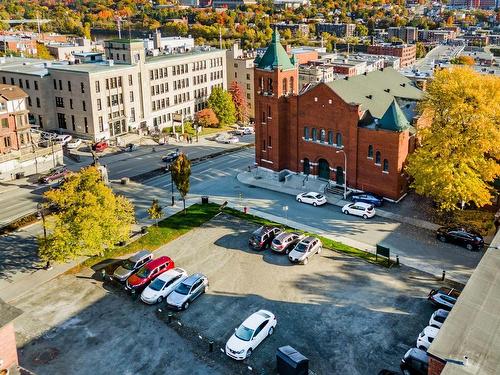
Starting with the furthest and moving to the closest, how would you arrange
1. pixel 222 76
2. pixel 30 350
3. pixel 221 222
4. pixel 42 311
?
pixel 222 76 < pixel 221 222 < pixel 42 311 < pixel 30 350

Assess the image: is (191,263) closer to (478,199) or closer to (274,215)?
(274,215)

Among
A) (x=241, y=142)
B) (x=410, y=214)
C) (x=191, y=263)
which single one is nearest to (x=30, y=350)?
(x=191, y=263)

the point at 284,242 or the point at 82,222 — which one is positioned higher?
the point at 82,222

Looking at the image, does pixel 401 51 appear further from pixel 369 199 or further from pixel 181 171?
pixel 181 171

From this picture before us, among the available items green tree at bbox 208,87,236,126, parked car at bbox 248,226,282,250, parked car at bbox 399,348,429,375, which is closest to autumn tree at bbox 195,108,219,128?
green tree at bbox 208,87,236,126

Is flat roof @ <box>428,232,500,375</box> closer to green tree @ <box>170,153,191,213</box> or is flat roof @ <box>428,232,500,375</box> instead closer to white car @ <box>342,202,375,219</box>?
white car @ <box>342,202,375,219</box>

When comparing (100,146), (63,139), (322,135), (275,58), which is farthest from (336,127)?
(63,139)
